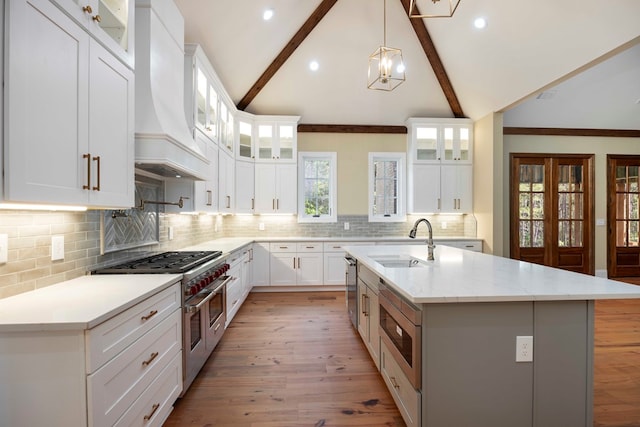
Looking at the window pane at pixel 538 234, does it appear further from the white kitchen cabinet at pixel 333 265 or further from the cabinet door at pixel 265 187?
the cabinet door at pixel 265 187

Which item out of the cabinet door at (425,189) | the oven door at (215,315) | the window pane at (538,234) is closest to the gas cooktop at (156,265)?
the oven door at (215,315)

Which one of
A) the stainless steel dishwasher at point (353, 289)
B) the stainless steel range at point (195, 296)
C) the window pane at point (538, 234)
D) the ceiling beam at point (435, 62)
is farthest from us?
the window pane at point (538, 234)

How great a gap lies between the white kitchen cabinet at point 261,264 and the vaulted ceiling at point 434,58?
7.74ft

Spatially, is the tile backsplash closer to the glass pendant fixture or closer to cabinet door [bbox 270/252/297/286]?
cabinet door [bbox 270/252/297/286]

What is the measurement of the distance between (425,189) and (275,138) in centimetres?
275

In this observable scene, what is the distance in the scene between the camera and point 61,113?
132 centimetres

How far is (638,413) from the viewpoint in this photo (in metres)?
2.03

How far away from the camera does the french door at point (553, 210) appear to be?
17.9 ft

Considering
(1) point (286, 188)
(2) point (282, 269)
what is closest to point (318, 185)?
(1) point (286, 188)

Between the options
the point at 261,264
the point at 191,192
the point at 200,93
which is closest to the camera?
the point at 191,192

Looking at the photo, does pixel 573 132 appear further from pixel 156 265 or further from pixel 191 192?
pixel 156 265

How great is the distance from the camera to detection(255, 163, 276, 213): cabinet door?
520 centimetres

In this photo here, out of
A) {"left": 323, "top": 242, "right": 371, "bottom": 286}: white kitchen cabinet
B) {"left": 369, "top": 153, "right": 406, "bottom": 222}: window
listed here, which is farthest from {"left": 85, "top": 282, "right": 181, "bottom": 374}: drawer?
{"left": 369, "top": 153, "right": 406, "bottom": 222}: window

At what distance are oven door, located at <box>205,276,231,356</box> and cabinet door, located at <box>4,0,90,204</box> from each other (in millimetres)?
1432
